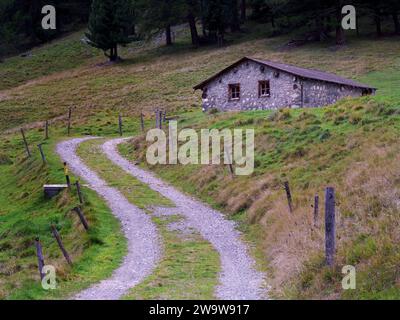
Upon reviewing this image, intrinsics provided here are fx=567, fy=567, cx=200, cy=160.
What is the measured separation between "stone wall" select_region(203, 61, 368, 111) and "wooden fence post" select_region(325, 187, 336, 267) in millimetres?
25714

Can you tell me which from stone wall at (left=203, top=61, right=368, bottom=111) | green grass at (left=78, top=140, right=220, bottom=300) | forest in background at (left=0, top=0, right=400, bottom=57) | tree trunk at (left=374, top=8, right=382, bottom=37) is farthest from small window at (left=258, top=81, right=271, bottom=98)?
tree trunk at (left=374, top=8, right=382, bottom=37)

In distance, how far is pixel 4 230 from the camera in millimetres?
22250

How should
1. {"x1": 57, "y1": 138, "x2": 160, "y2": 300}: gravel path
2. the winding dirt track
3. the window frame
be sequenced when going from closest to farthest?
the winding dirt track < {"x1": 57, "y1": 138, "x2": 160, "y2": 300}: gravel path < the window frame

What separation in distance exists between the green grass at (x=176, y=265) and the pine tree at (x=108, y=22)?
53255 millimetres

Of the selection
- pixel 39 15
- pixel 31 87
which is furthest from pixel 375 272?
pixel 39 15

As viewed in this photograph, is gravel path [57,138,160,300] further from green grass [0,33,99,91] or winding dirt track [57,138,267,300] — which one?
green grass [0,33,99,91]

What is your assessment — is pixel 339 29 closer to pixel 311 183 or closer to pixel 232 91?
pixel 232 91

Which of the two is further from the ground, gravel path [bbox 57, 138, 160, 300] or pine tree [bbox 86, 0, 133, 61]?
pine tree [bbox 86, 0, 133, 61]

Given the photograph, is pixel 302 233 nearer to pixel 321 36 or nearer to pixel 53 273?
pixel 53 273

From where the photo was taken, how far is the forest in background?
68.2 meters

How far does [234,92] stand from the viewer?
4097 cm
